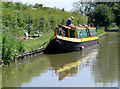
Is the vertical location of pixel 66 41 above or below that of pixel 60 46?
above

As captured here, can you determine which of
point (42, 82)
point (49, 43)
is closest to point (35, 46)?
point (49, 43)

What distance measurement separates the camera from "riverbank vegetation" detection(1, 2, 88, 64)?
13062mm

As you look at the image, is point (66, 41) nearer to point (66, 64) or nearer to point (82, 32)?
point (66, 64)

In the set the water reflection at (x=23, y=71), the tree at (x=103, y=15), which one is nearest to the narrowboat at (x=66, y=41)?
the water reflection at (x=23, y=71)

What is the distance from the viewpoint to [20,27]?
2092 cm

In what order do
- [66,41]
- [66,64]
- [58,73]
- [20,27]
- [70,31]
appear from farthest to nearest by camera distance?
[20,27], [70,31], [66,41], [66,64], [58,73]

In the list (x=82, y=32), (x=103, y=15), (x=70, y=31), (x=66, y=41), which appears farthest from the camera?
(x=103, y=15)

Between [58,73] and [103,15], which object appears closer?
[58,73]

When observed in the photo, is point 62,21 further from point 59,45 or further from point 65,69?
point 65,69

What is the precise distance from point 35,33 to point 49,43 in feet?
26.3

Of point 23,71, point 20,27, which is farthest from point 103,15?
point 23,71

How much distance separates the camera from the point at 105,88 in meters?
9.12

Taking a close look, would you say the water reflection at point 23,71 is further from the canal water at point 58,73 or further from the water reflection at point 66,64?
the water reflection at point 66,64

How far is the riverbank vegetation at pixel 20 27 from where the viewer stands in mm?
13062
